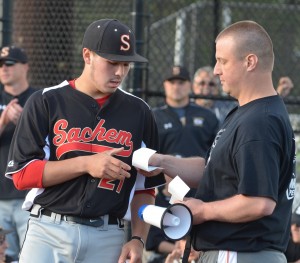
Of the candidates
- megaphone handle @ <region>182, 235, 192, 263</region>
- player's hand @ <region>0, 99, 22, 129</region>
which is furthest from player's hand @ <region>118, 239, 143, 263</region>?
player's hand @ <region>0, 99, 22, 129</region>

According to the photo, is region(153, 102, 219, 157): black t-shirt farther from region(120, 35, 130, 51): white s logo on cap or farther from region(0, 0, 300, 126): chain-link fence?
region(120, 35, 130, 51): white s logo on cap

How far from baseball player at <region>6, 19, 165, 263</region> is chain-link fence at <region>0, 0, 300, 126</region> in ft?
8.33

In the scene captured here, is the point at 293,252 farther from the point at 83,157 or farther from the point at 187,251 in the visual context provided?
the point at 83,157

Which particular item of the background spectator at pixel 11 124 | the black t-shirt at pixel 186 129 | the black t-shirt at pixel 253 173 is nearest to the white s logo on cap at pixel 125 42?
the black t-shirt at pixel 253 173

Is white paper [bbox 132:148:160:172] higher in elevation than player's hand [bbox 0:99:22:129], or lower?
higher

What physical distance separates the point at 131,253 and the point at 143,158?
1.75ft

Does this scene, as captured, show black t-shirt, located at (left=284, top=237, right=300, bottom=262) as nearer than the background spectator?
Yes

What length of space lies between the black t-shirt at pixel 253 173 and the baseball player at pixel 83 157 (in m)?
0.53

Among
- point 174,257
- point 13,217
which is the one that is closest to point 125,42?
point 174,257

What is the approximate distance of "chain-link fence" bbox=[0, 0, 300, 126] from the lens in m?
7.14

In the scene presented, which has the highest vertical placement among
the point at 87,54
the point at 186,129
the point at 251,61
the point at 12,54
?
the point at 251,61

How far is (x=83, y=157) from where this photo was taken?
13.0 ft

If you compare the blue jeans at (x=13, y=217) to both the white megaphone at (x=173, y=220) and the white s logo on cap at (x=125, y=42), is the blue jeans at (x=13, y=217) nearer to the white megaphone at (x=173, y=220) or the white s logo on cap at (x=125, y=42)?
the white s logo on cap at (x=125, y=42)

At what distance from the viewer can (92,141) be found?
4113mm
